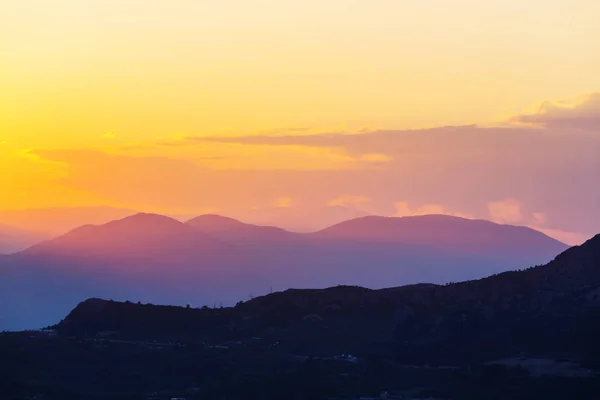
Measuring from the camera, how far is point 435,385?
247 ft

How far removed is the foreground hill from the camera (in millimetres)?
88669

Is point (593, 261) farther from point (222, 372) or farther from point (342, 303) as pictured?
point (222, 372)

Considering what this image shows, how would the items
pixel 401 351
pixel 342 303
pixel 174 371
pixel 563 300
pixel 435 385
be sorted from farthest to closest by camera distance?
pixel 342 303, pixel 563 300, pixel 401 351, pixel 174 371, pixel 435 385

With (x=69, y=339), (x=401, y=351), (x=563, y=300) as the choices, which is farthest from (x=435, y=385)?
(x=69, y=339)

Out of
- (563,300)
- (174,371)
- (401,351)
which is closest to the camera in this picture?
(174,371)

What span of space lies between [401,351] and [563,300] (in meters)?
14.7

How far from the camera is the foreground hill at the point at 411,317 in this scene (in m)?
88.7

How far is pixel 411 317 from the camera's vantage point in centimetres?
9656

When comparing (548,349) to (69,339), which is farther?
(69,339)

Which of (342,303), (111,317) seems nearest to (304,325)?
(342,303)

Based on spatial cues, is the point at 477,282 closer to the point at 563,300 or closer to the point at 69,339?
the point at 563,300

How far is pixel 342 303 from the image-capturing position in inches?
3959

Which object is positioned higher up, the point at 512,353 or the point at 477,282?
the point at 477,282

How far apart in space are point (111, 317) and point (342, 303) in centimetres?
1906
